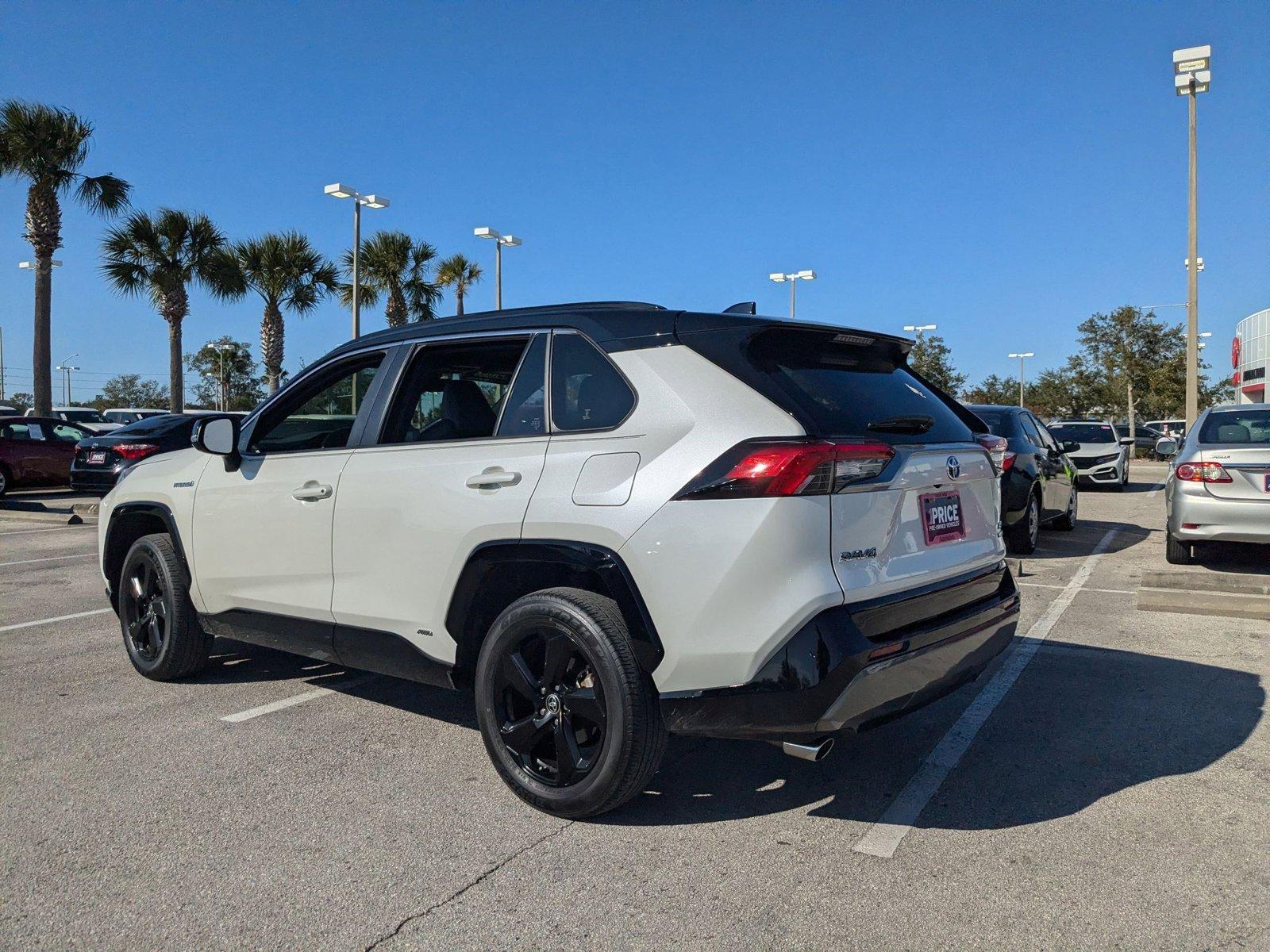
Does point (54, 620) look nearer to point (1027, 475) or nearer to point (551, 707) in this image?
point (551, 707)

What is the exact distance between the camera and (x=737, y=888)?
113 inches

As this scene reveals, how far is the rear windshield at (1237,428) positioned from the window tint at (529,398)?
6.94m

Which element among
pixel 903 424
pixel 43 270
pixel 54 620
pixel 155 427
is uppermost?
pixel 43 270

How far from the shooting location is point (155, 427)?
A: 1477cm

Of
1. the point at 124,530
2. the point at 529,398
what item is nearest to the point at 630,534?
the point at 529,398

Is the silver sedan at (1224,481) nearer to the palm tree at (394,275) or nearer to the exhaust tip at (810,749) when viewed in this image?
the exhaust tip at (810,749)

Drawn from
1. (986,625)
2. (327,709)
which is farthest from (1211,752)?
(327,709)

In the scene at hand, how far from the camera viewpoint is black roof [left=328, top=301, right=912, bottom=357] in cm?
332

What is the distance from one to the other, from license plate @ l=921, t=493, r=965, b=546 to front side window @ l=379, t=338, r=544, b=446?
1.60 metres

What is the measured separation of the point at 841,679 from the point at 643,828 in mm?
932

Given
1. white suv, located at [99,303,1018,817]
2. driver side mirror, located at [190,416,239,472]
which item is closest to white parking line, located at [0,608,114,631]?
driver side mirror, located at [190,416,239,472]

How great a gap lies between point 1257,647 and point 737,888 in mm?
4448

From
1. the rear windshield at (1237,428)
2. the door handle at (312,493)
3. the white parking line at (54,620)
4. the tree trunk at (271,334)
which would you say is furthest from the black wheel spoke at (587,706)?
the tree trunk at (271,334)

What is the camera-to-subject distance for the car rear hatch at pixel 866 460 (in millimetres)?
2975
